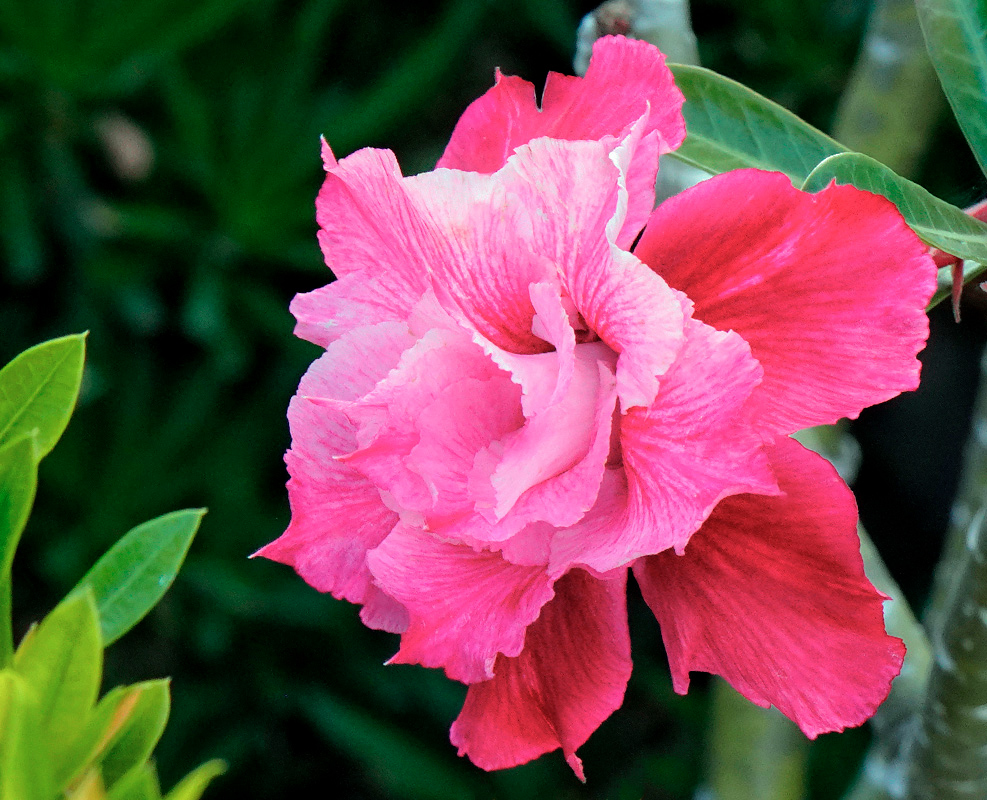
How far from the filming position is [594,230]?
294 millimetres

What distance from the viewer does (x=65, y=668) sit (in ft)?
1.05

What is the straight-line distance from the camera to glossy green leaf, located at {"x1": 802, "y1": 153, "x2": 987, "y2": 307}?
11.9 inches

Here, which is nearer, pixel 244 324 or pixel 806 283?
pixel 806 283

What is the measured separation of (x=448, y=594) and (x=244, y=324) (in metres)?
0.98

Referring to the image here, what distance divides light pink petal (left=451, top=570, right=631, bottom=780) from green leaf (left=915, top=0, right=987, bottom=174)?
0.21 metres

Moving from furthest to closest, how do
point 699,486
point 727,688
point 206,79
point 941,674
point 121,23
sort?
point 206,79 → point 121,23 → point 727,688 → point 941,674 → point 699,486

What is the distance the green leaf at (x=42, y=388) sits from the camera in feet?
1.17

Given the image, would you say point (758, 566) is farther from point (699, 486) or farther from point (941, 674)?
point (941, 674)

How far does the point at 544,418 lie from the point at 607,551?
0.15 ft

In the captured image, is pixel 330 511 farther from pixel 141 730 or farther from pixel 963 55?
pixel 963 55

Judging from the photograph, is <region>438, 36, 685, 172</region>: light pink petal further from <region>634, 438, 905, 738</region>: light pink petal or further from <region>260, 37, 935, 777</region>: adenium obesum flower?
<region>634, 438, 905, 738</region>: light pink petal

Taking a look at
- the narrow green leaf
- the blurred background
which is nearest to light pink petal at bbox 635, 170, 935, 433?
the narrow green leaf

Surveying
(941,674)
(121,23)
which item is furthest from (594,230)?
(121,23)

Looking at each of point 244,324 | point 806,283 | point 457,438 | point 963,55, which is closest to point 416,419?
point 457,438
